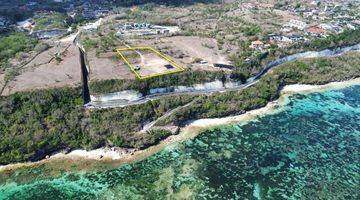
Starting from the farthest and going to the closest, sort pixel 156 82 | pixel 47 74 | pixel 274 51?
pixel 274 51
pixel 47 74
pixel 156 82

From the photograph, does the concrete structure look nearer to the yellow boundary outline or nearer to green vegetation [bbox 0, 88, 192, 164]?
the yellow boundary outline

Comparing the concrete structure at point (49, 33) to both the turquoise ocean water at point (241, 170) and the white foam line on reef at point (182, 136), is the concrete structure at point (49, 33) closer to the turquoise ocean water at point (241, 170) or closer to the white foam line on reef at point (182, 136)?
the white foam line on reef at point (182, 136)

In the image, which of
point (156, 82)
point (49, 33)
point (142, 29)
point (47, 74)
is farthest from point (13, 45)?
point (156, 82)

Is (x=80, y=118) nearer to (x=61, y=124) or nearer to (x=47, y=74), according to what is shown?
(x=61, y=124)

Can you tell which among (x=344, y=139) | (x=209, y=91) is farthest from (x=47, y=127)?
(x=344, y=139)

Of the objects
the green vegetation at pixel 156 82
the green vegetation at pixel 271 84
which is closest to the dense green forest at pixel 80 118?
the green vegetation at pixel 271 84

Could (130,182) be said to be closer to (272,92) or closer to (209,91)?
(209,91)

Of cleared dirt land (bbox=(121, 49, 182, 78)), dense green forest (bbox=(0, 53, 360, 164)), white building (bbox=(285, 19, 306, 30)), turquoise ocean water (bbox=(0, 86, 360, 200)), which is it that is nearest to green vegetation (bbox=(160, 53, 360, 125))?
dense green forest (bbox=(0, 53, 360, 164))

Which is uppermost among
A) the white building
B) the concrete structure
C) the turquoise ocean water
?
the white building
